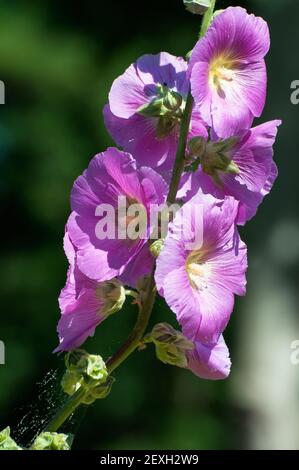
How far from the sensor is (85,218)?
102cm

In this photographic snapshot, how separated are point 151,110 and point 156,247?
0.48 feet

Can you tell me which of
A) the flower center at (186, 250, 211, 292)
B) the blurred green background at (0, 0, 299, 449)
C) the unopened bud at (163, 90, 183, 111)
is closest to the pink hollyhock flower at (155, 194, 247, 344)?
the flower center at (186, 250, 211, 292)

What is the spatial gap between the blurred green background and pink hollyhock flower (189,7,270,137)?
298 centimetres

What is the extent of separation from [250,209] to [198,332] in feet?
0.47

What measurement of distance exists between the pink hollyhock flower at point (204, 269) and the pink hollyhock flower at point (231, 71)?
0.24ft

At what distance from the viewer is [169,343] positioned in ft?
3.36

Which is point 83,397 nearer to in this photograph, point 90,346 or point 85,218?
point 85,218

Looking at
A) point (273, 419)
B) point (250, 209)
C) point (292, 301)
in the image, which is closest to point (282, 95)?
point (292, 301)

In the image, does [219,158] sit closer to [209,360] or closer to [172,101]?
[172,101]

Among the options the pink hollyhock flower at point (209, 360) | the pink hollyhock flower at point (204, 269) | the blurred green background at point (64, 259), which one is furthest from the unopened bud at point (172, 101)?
the blurred green background at point (64, 259)

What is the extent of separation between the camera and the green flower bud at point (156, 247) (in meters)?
0.97

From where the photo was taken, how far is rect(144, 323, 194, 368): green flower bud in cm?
102

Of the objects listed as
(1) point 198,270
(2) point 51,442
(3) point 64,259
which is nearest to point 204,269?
(1) point 198,270
